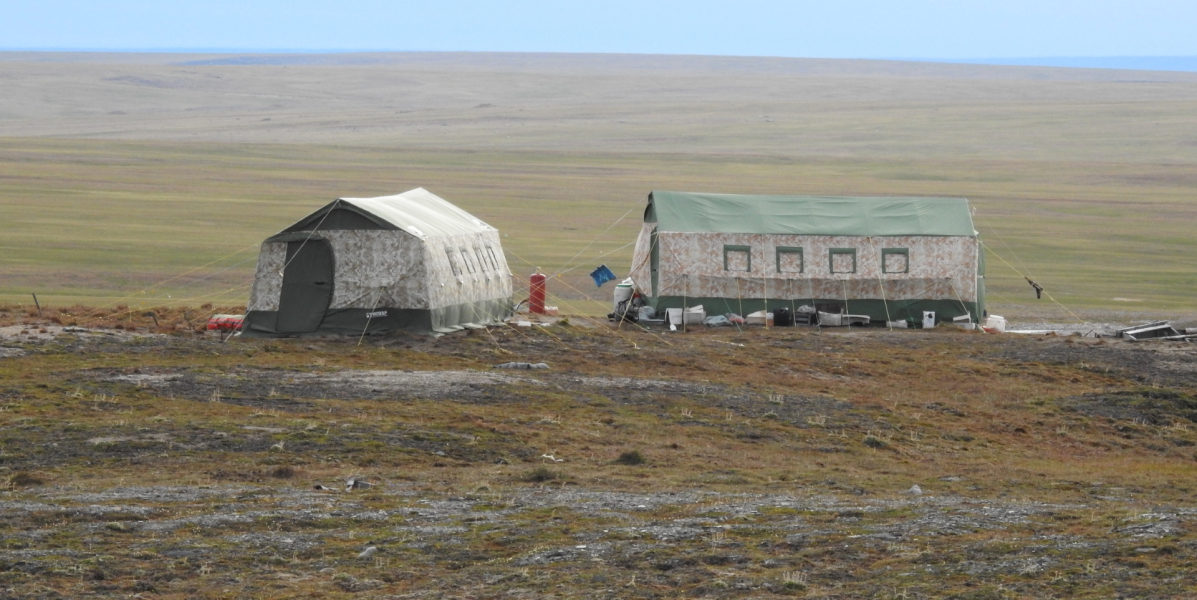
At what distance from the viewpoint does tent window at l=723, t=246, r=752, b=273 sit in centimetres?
3350

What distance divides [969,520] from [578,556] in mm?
3914

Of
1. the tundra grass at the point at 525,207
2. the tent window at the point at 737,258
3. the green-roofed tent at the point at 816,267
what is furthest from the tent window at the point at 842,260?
the tundra grass at the point at 525,207

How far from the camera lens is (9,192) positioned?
65.1 m

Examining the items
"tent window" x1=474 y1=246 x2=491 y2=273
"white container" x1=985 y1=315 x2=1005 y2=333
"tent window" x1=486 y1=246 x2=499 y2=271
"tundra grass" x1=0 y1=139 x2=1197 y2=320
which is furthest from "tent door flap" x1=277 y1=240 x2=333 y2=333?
"white container" x1=985 y1=315 x2=1005 y2=333

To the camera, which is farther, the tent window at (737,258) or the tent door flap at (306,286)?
the tent window at (737,258)

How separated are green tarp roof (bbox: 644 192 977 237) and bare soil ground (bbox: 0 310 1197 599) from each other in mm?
3296

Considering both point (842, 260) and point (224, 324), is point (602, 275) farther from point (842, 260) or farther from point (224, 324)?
point (224, 324)

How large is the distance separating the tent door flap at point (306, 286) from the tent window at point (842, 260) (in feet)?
37.0

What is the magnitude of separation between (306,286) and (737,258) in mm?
9875

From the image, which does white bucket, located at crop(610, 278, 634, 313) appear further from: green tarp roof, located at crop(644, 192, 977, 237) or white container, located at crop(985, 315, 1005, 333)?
white container, located at crop(985, 315, 1005, 333)

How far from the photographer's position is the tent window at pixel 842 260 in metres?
33.5

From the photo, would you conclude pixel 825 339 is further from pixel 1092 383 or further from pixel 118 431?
pixel 118 431

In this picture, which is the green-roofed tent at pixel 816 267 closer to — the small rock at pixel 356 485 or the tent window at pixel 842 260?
the tent window at pixel 842 260

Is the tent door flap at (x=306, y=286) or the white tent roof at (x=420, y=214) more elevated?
the white tent roof at (x=420, y=214)
